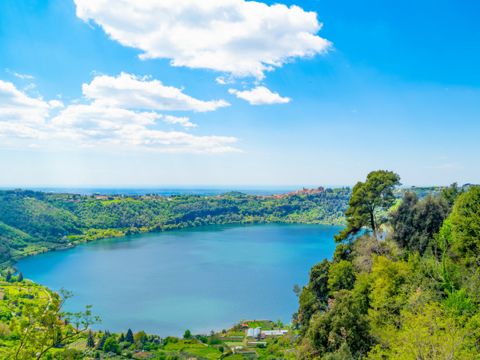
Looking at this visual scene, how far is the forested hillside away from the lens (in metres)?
102

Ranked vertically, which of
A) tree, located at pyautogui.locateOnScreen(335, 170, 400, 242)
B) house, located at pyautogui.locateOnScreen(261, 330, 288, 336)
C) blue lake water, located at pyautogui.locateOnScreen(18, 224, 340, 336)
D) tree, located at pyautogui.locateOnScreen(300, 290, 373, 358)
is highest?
tree, located at pyautogui.locateOnScreen(335, 170, 400, 242)

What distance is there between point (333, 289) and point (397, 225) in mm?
5317

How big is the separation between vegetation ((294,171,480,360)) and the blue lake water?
2361 centimetres

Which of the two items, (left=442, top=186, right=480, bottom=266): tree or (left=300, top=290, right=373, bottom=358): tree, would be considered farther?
(left=442, top=186, right=480, bottom=266): tree

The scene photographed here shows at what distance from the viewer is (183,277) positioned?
63.1 m

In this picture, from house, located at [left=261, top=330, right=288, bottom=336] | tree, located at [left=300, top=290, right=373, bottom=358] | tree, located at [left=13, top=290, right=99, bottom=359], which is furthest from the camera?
house, located at [left=261, top=330, right=288, bottom=336]

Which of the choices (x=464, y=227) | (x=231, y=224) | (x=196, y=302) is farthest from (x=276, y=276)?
(x=231, y=224)

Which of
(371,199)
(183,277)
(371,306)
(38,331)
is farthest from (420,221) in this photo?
(183,277)

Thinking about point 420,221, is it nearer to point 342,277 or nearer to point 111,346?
point 342,277

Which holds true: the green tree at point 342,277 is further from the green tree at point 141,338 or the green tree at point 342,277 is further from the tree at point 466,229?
the green tree at point 141,338

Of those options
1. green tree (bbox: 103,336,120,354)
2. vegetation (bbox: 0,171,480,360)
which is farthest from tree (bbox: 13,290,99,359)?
green tree (bbox: 103,336,120,354)

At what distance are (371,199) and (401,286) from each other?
29.3ft

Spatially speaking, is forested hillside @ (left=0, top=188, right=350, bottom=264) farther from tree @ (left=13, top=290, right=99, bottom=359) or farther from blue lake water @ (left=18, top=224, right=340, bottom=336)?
tree @ (left=13, top=290, right=99, bottom=359)

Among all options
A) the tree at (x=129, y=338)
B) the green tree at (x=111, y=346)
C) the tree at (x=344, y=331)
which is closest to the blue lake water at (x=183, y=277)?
the tree at (x=129, y=338)
